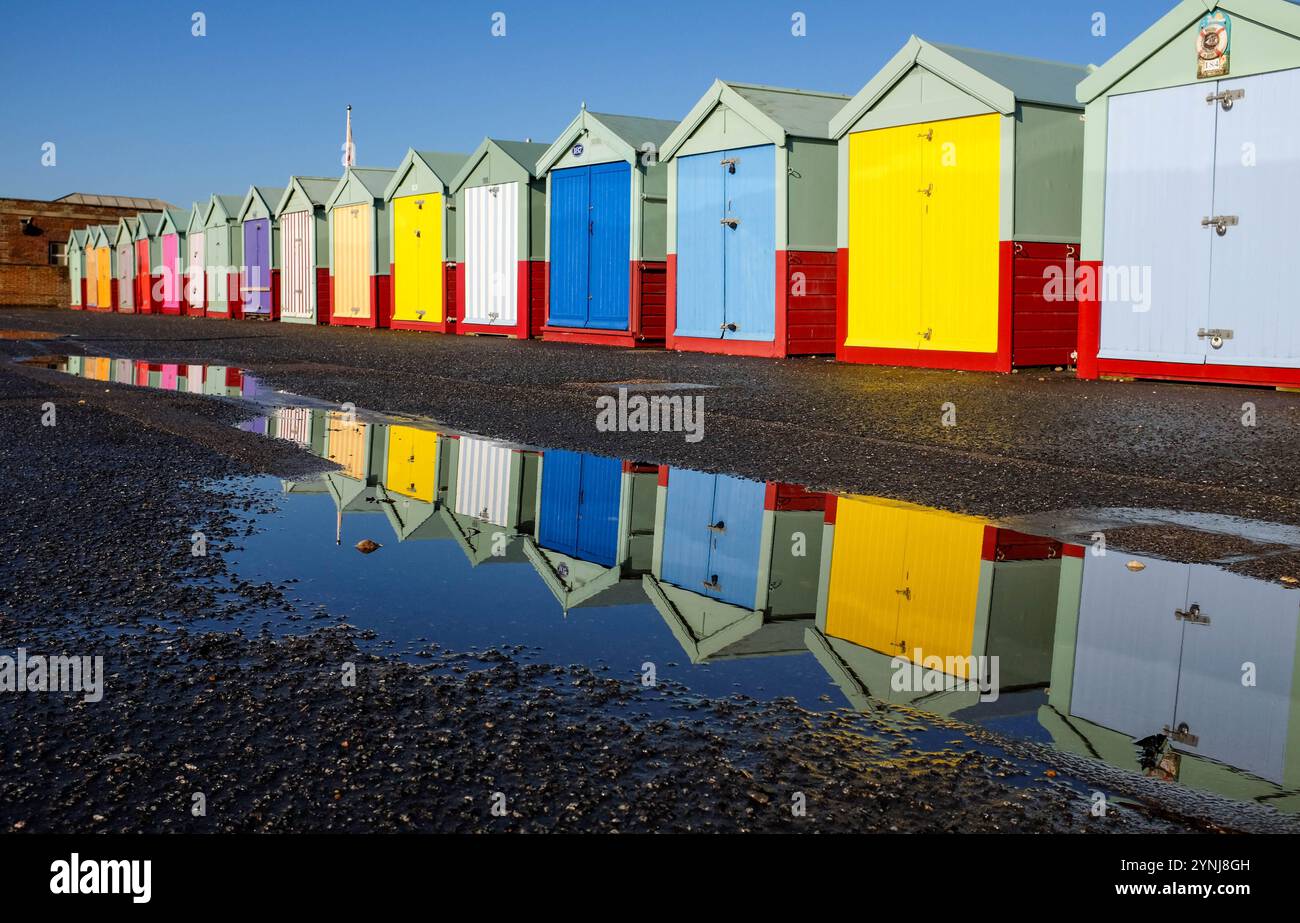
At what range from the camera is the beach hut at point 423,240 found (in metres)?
28.5

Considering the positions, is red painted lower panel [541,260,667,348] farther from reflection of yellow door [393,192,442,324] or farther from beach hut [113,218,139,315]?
beach hut [113,218,139,315]

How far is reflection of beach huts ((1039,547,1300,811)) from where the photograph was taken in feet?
9.62

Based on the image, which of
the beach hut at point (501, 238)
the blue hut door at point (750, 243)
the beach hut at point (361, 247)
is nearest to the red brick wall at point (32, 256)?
the beach hut at point (361, 247)

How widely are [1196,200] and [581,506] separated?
9189 millimetres

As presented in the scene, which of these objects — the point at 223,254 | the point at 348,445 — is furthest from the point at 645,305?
the point at 223,254

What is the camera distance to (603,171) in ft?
74.1

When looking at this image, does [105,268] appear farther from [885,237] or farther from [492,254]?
[885,237]

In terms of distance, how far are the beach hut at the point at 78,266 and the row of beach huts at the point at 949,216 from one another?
144 feet

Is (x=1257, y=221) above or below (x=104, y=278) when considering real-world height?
below

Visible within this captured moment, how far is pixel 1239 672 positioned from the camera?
3.58m

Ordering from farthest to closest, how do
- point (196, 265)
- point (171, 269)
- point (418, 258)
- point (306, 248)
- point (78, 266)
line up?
1. point (78, 266)
2. point (171, 269)
3. point (196, 265)
4. point (306, 248)
5. point (418, 258)

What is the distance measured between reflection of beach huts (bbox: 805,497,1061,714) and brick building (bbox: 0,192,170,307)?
75.9m
